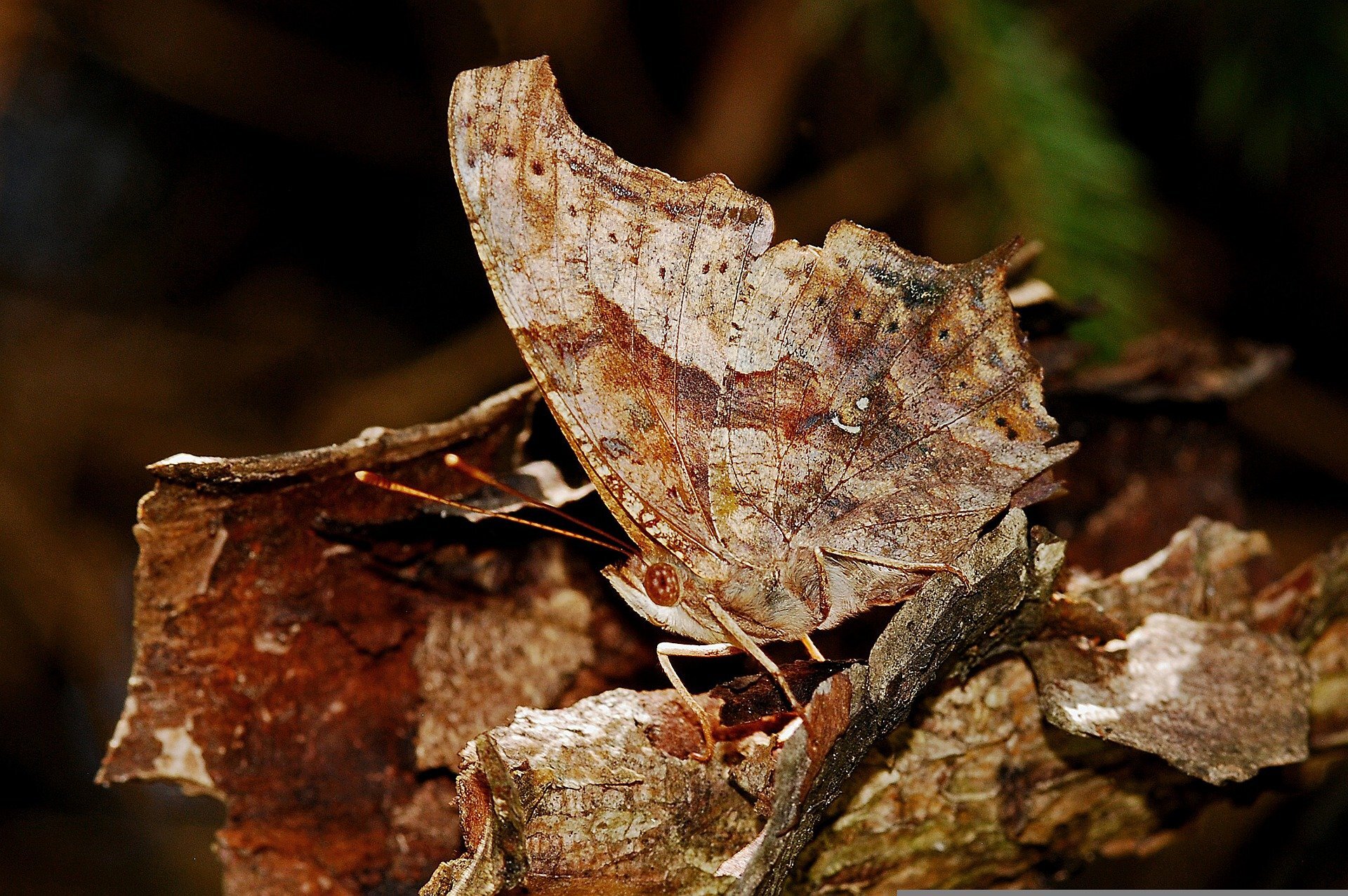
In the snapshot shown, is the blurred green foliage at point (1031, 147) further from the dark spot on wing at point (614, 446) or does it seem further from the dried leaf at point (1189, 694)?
the dark spot on wing at point (614, 446)

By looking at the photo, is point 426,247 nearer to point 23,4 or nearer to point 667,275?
point 23,4

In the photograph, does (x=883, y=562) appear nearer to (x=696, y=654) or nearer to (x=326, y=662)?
(x=696, y=654)

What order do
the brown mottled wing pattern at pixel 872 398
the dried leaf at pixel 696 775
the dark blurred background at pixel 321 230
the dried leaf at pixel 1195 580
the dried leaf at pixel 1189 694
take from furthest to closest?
the dark blurred background at pixel 321 230 < the dried leaf at pixel 1195 580 < the brown mottled wing pattern at pixel 872 398 < the dried leaf at pixel 1189 694 < the dried leaf at pixel 696 775

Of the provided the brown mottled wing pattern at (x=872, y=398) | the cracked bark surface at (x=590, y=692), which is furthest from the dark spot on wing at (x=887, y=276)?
the cracked bark surface at (x=590, y=692)

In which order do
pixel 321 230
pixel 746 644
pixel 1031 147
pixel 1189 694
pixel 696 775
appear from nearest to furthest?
pixel 696 775 < pixel 746 644 < pixel 1189 694 < pixel 1031 147 < pixel 321 230

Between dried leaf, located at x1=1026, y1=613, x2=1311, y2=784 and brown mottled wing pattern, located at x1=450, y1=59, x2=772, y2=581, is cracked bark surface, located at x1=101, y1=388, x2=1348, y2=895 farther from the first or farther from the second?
brown mottled wing pattern, located at x1=450, y1=59, x2=772, y2=581

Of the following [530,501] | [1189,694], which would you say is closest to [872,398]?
[530,501]
